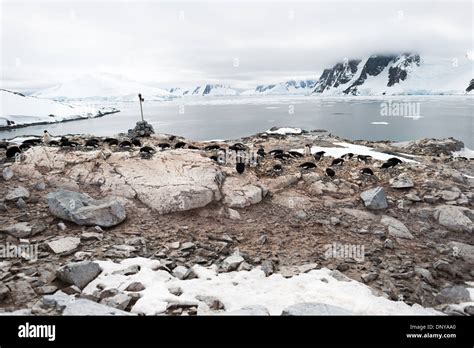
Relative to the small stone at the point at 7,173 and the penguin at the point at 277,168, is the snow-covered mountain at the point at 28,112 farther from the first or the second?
the penguin at the point at 277,168

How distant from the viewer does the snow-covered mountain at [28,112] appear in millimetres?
95625

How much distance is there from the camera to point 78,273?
5.13m

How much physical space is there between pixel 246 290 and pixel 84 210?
160 inches

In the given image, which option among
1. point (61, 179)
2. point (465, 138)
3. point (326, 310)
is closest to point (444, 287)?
point (326, 310)

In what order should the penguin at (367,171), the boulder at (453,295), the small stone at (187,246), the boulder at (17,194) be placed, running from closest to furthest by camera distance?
the boulder at (453,295) < the small stone at (187,246) < the boulder at (17,194) < the penguin at (367,171)

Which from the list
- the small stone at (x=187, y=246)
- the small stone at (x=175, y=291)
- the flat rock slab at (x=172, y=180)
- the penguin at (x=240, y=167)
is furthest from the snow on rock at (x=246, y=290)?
Answer: the penguin at (x=240, y=167)

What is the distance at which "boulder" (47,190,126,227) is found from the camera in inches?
270

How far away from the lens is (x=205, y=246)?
21.7 feet

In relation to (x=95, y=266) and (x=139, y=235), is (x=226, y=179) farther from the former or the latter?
(x=95, y=266)

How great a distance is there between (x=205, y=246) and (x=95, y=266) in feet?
7.07

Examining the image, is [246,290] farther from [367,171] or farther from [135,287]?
[367,171]

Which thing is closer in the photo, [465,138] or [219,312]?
[219,312]

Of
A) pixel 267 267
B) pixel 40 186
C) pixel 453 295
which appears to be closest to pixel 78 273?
pixel 267 267

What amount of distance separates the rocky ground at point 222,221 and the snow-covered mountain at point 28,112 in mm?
98194
